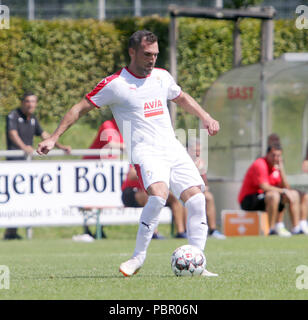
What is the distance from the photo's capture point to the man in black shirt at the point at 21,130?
14.7 meters

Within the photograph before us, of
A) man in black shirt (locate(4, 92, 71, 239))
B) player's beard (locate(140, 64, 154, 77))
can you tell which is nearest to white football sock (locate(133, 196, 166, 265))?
player's beard (locate(140, 64, 154, 77))

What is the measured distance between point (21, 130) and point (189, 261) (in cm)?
803

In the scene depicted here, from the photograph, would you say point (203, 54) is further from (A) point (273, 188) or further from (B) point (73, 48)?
(A) point (273, 188)

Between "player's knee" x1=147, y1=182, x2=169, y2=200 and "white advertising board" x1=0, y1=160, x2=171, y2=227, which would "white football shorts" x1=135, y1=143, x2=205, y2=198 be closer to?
"player's knee" x1=147, y1=182, x2=169, y2=200

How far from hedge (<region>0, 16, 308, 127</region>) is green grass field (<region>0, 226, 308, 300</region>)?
648cm

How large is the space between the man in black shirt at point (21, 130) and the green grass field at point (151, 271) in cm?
170

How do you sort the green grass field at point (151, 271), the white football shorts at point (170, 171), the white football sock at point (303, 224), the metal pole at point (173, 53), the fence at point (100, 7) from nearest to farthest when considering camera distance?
the green grass field at point (151, 271) → the white football shorts at point (170, 171) → the white football sock at point (303, 224) → the metal pole at point (173, 53) → the fence at point (100, 7)

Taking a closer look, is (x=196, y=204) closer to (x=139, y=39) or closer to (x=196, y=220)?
(x=196, y=220)

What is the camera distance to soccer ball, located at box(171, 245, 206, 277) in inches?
290

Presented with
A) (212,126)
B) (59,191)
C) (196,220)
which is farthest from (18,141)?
(212,126)

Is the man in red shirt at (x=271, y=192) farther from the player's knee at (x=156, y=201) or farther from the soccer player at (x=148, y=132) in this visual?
the player's knee at (x=156, y=201)

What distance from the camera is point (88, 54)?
2044cm

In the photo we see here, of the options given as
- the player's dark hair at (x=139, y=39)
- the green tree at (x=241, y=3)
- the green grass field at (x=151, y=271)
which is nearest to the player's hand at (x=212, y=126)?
the player's dark hair at (x=139, y=39)
